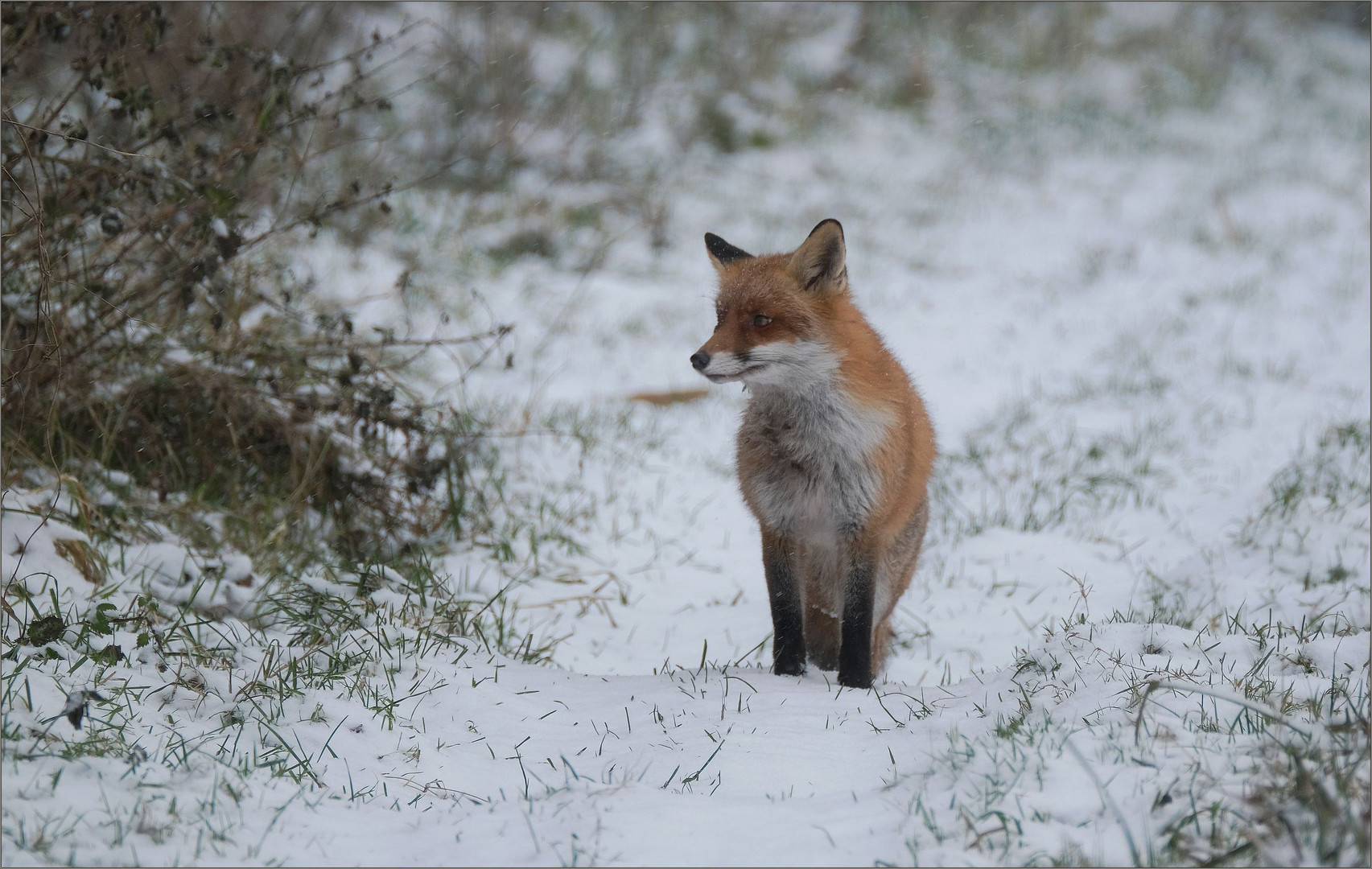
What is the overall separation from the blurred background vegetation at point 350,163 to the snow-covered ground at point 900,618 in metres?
0.65

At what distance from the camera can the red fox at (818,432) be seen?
3836 mm

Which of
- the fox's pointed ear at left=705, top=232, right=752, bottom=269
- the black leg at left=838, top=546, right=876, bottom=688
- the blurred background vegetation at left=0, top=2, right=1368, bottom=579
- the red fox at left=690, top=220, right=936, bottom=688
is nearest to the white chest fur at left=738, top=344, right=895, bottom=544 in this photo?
the red fox at left=690, top=220, right=936, bottom=688

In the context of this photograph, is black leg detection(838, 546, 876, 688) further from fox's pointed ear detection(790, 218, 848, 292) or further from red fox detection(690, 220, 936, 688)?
fox's pointed ear detection(790, 218, 848, 292)

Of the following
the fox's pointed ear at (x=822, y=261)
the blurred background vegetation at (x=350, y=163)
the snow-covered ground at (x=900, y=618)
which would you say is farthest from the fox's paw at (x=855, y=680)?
the blurred background vegetation at (x=350, y=163)

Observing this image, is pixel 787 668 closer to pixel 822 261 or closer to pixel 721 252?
pixel 822 261

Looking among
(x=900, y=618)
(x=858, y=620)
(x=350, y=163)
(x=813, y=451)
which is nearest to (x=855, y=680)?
(x=858, y=620)

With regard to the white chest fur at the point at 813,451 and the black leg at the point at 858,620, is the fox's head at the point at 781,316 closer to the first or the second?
the white chest fur at the point at 813,451

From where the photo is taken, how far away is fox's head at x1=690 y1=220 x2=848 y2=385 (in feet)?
12.2

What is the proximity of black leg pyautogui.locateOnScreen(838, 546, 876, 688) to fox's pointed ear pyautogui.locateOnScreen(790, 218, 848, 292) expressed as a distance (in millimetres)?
1030

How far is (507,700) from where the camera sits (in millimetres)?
3680

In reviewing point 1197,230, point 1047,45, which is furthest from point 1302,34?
point 1197,230

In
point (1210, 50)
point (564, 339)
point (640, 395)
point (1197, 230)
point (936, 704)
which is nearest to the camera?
point (936, 704)

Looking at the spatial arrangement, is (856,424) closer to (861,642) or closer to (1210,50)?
(861,642)

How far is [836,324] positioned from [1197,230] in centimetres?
1107
